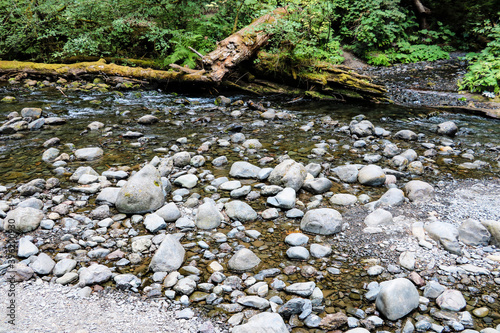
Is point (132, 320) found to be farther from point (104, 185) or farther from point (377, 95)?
point (377, 95)

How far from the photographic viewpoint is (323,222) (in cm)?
289

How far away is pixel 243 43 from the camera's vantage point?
7.43m

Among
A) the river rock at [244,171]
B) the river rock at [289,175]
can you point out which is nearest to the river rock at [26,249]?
the river rock at [244,171]

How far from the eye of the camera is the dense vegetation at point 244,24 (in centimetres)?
798

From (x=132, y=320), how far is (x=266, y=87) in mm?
7196

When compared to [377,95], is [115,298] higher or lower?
lower

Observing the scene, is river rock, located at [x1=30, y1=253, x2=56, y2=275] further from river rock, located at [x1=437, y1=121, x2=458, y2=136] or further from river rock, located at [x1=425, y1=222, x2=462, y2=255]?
river rock, located at [x1=437, y1=121, x2=458, y2=136]

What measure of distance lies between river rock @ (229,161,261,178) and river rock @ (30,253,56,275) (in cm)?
218

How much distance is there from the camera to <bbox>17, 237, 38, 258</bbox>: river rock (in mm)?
2512

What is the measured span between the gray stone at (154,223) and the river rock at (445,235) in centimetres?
242

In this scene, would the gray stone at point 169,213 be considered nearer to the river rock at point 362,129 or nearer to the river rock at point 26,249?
the river rock at point 26,249

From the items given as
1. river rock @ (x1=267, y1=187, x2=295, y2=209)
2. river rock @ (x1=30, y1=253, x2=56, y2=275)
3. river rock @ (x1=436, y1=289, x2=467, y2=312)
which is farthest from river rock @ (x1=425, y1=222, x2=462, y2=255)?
river rock @ (x1=30, y1=253, x2=56, y2=275)

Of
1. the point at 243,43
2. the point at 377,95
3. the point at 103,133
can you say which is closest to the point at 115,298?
the point at 103,133

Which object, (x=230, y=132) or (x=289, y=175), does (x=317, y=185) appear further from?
(x=230, y=132)
